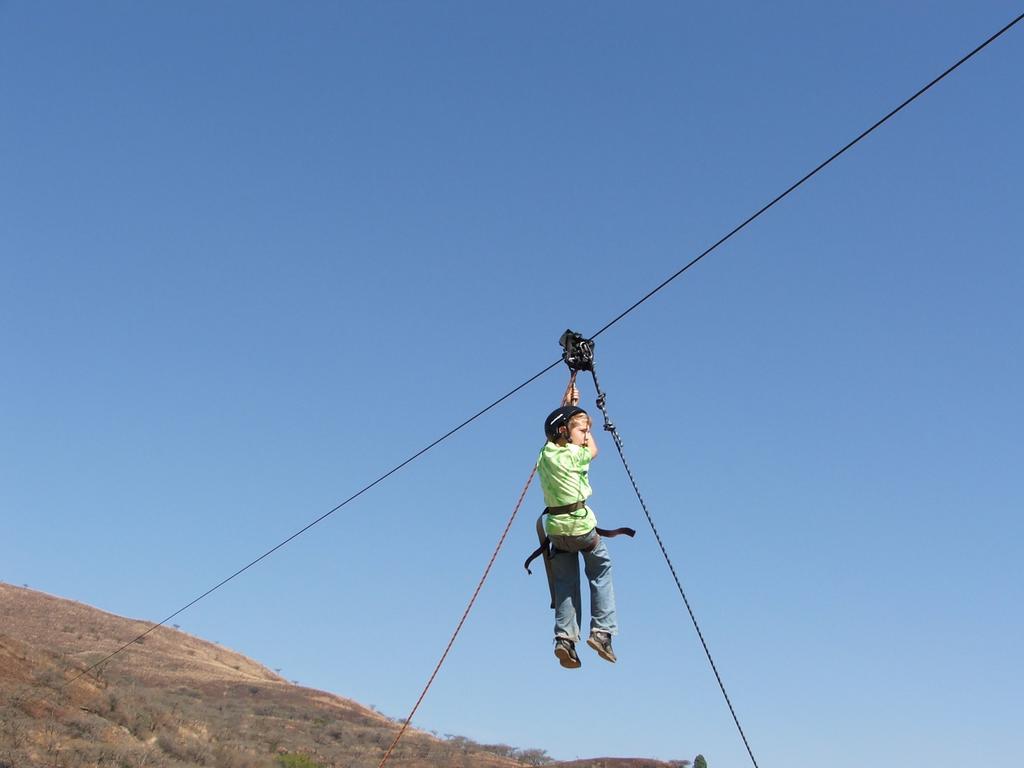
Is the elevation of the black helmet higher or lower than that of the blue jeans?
higher

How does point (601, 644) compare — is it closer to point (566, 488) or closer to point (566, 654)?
point (566, 654)

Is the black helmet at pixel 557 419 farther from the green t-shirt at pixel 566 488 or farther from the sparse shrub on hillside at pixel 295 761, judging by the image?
the sparse shrub on hillside at pixel 295 761

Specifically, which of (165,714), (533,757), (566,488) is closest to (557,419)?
(566,488)

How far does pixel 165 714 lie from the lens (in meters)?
25.1

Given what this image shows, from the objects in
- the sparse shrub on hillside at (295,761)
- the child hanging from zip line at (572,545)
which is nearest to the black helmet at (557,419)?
the child hanging from zip line at (572,545)

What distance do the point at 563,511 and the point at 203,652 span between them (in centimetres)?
4987

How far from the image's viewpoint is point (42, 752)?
18.9 meters

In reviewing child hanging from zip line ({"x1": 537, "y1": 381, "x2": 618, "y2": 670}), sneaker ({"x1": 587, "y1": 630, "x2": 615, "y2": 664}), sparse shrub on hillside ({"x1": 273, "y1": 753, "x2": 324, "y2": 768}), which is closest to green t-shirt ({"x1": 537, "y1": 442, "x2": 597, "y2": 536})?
child hanging from zip line ({"x1": 537, "y1": 381, "x2": 618, "y2": 670})

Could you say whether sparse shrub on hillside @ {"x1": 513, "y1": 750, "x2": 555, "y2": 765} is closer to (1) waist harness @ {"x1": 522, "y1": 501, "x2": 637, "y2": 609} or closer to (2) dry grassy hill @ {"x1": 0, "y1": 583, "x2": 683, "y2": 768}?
(2) dry grassy hill @ {"x1": 0, "y1": 583, "x2": 683, "y2": 768}

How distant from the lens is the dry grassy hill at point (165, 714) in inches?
803

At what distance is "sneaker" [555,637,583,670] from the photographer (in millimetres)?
9172

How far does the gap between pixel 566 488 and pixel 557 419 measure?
2.27 feet

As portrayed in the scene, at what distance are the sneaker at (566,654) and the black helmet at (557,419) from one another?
5.84ft

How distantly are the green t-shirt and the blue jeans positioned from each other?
Answer: 99 mm
